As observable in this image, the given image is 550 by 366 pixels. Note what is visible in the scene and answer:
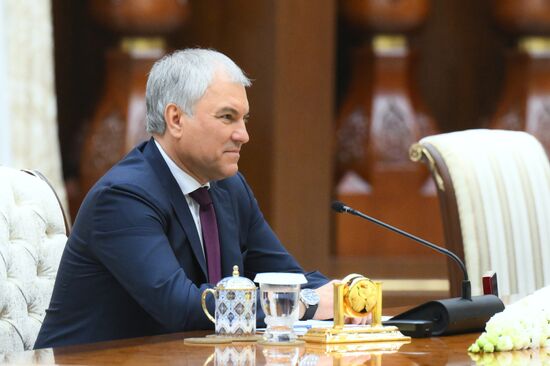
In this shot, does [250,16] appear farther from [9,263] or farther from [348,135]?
[9,263]

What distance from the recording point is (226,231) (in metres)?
2.69

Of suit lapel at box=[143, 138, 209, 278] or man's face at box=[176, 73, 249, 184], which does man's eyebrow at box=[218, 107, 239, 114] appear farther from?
suit lapel at box=[143, 138, 209, 278]

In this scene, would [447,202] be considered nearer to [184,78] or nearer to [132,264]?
[184,78]

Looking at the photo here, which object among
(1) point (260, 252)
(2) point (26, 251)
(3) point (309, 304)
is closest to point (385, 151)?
(1) point (260, 252)

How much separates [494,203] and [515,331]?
1.40 meters

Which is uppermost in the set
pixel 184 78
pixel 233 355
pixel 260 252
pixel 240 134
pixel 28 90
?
pixel 28 90

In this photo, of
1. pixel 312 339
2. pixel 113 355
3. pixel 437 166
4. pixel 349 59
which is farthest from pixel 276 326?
pixel 349 59

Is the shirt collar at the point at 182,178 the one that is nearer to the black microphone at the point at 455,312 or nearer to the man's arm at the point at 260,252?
the man's arm at the point at 260,252

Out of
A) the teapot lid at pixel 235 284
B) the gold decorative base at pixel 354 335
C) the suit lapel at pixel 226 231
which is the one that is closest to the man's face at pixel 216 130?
the suit lapel at pixel 226 231

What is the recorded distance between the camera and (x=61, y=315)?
2.53 meters

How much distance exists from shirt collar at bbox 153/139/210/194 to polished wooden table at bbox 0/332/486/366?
0.54m

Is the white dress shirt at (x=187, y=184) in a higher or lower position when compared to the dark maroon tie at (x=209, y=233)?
higher

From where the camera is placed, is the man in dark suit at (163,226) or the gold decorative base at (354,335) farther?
the man in dark suit at (163,226)

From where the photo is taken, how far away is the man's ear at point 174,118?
265 centimetres
